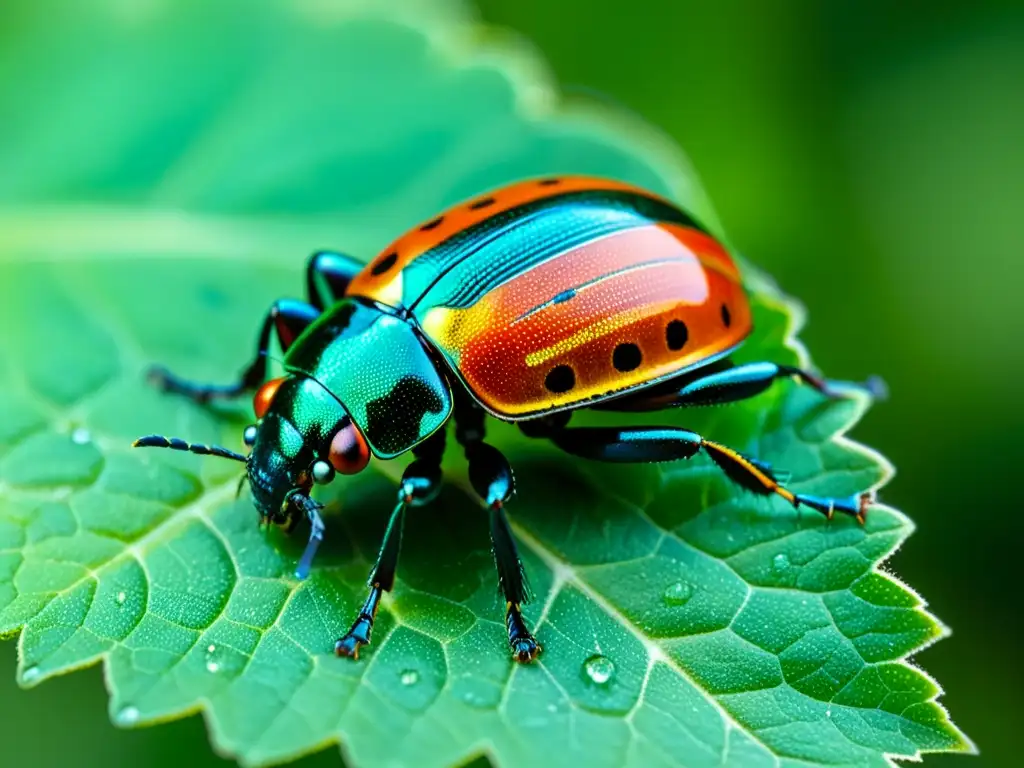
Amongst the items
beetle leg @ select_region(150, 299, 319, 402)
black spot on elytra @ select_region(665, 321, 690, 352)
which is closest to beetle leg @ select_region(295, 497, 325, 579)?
beetle leg @ select_region(150, 299, 319, 402)

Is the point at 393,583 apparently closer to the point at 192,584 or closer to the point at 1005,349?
the point at 192,584

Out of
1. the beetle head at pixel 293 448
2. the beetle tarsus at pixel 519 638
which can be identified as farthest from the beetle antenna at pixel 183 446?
the beetle tarsus at pixel 519 638

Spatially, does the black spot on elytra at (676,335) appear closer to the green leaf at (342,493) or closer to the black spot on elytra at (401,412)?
the green leaf at (342,493)

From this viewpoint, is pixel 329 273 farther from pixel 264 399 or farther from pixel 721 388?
pixel 721 388

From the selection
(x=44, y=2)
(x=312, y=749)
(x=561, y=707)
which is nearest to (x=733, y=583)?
(x=561, y=707)

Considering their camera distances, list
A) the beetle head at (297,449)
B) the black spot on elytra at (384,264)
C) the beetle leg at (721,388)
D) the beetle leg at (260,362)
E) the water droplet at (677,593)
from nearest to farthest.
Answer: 1. the water droplet at (677,593)
2. the beetle head at (297,449)
3. the beetle leg at (721,388)
4. the black spot on elytra at (384,264)
5. the beetle leg at (260,362)
